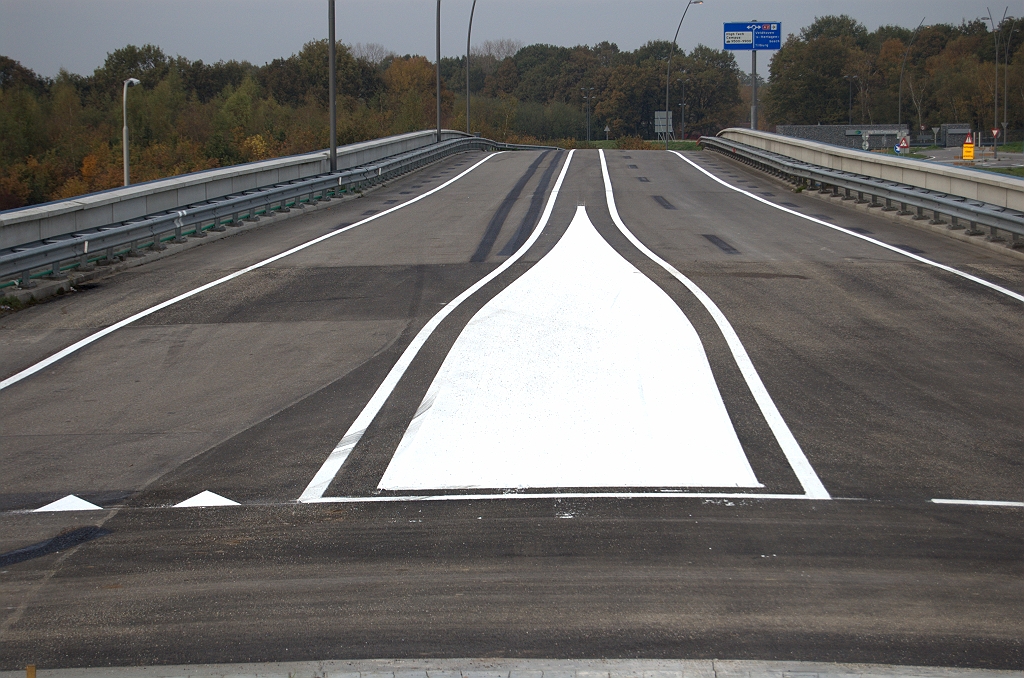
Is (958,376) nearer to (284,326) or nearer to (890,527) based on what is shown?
Answer: (890,527)

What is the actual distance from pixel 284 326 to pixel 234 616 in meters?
7.48

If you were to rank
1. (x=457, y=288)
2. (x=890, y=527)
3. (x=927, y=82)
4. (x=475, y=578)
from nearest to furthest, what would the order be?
1. (x=475, y=578)
2. (x=890, y=527)
3. (x=457, y=288)
4. (x=927, y=82)

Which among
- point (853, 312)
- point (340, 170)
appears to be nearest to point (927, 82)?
point (340, 170)

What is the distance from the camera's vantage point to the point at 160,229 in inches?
715

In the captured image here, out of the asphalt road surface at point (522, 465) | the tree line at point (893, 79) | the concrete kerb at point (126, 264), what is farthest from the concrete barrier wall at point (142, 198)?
the tree line at point (893, 79)

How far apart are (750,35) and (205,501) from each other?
2278 inches

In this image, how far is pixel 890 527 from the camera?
625cm

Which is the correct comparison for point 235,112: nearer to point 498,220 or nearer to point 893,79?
point 498,220

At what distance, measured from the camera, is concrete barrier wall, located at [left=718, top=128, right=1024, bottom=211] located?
59.1ft

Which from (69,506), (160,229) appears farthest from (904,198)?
(69,506)

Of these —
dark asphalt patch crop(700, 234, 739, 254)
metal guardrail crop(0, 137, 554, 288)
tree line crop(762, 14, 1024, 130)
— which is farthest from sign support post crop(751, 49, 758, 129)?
tree line crop(762, 14, 1024, 130)

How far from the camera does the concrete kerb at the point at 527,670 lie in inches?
179

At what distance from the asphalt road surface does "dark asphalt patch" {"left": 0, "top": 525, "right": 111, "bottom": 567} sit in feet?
0.13

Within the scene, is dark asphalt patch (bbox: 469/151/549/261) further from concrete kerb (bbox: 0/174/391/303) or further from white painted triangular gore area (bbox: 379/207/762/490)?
concrete kerb (bbox: 0/174/391/303)
